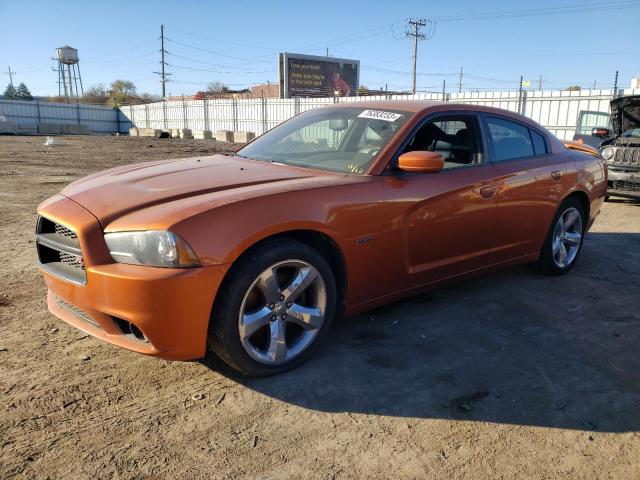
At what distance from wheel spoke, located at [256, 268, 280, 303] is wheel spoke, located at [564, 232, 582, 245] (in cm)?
344

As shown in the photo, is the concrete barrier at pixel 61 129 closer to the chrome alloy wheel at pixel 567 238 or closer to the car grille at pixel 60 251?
the car grille at pixel 60 251

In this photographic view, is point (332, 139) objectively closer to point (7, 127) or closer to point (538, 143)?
point (538, 143)

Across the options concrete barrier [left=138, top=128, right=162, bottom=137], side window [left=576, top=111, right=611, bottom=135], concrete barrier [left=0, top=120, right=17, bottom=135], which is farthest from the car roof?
concrete barrier [left=0, top=120, right=17, bottom=135]

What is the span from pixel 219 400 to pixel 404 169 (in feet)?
5.94

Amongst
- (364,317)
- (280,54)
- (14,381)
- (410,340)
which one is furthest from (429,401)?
(280,54)

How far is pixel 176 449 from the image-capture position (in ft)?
7.63

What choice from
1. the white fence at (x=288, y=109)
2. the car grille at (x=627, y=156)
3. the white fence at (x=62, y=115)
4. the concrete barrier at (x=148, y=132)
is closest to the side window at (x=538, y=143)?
the car grille at (x=627, y=156)

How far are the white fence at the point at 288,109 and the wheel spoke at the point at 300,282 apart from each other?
8115 millimetres

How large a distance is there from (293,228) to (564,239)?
10.9 feet

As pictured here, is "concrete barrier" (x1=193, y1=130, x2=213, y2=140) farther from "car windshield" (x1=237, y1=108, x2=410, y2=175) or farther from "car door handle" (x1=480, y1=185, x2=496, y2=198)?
"car door handle" (x1=480, y1=185, x2=496, y2=198)

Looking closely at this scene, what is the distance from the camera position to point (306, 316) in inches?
118

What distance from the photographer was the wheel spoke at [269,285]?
108 inches

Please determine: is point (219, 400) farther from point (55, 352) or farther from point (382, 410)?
point (55, 352)

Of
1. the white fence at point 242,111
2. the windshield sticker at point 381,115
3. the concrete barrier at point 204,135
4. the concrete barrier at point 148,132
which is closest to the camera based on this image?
the windshield sticker at point 381,115
